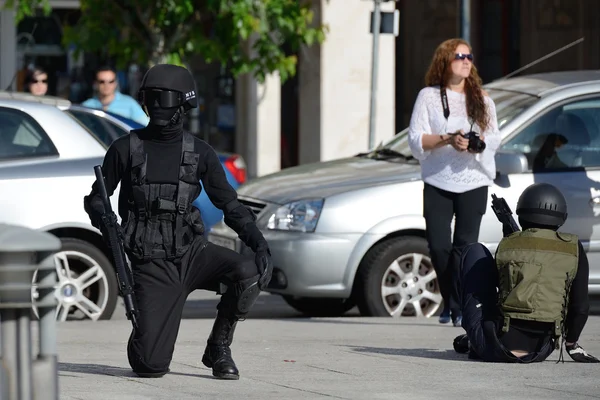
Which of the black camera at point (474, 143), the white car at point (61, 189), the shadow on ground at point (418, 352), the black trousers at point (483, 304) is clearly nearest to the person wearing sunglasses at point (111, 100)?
the white car at point (61, 189)

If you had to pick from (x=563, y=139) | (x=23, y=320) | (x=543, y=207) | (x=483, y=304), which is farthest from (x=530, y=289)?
(x=23, y=320)

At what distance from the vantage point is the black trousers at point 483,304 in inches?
285

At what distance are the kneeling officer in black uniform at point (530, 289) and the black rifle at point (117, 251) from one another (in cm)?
167

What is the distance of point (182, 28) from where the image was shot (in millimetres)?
15453

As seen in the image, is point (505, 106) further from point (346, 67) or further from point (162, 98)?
point (346, 67)

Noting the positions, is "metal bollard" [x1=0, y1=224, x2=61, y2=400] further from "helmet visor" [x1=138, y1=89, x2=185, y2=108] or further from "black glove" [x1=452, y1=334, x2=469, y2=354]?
"black glove" [x1=452, y1=334, x2=469, y2=354]

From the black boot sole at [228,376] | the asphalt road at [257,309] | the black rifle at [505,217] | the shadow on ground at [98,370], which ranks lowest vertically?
the asphalt road at [257,309]

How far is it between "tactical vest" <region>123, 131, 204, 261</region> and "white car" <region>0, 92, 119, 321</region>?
2.76m

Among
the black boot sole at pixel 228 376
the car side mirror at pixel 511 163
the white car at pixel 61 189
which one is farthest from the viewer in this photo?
the white car at pixel 61 189

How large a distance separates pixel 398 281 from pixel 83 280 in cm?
205

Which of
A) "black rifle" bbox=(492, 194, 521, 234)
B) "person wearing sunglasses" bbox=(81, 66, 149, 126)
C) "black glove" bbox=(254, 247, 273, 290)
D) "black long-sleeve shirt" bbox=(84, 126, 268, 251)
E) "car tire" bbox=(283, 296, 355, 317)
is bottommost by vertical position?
"car tire" bbox=(283, 296, 355, 317)

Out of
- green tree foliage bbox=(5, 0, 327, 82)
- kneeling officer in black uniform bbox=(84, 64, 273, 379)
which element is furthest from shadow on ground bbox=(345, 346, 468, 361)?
green tree foliage bbox=(5, 0, 327, 82)

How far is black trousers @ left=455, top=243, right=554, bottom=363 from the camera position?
7.23m

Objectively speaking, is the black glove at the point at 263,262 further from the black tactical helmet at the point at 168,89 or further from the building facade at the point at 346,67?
the building facade at the point at 346,67
